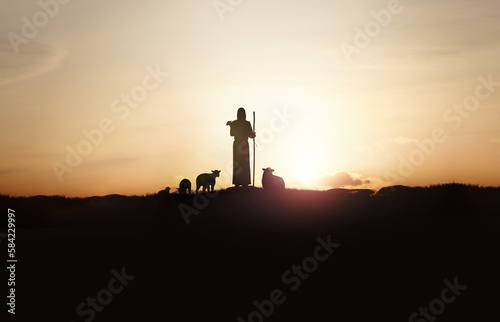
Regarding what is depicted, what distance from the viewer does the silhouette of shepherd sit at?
982 inches

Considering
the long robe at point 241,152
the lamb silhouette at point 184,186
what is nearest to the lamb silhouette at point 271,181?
the long robe at point 241,152

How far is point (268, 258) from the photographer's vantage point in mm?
14414

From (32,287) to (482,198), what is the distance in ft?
61.2

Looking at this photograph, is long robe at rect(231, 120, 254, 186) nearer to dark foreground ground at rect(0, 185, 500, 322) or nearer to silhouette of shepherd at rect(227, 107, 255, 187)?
silhouette of shepherd at rect(227, 107, 255, 187)

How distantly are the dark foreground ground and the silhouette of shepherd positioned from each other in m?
2.01

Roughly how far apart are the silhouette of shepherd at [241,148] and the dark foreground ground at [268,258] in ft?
6.61

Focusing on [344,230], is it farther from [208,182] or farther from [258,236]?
[208,182]

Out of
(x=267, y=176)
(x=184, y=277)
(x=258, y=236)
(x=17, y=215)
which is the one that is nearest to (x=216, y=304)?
(x=184, y=277)

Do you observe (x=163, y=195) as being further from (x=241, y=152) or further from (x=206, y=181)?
(x=241, y=152)

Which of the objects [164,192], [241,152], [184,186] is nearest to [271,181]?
[241,152]

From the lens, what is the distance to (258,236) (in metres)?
17.4

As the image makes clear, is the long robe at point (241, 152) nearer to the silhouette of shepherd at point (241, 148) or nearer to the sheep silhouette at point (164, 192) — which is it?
the silhouette of shepherd at point (241, 148)

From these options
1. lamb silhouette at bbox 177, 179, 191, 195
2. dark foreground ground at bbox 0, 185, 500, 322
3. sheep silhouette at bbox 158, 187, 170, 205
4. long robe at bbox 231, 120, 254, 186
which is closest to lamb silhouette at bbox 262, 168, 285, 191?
dark foreground ground at bbox 0, 185, 500, 322

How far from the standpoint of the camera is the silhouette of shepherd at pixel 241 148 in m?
24.9
